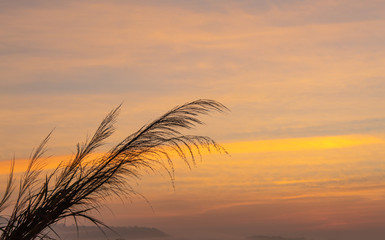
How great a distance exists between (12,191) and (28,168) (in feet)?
0.90

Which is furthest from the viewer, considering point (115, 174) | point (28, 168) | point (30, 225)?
point (28, 168)

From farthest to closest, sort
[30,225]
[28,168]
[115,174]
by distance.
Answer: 1. [28,168]
2. [115,174]
3. [30,225]

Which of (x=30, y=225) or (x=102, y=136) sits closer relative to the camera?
(x=30, y=225)

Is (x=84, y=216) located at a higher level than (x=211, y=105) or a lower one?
lower

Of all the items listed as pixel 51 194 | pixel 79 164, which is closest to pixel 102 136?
pixel 79 164

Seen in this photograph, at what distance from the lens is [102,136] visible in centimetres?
571

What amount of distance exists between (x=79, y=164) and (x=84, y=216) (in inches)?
20.1

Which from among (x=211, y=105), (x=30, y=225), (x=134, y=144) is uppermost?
(x=211, y=105)

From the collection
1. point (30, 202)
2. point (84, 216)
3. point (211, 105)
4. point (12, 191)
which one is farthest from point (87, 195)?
point (211, 105)

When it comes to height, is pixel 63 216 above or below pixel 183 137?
below

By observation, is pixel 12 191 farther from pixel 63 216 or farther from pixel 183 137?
pixel 183 137

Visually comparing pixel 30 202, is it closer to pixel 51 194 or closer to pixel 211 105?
pixel 51 194

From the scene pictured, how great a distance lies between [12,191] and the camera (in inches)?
229

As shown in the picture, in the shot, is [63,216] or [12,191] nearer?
[63,216]
